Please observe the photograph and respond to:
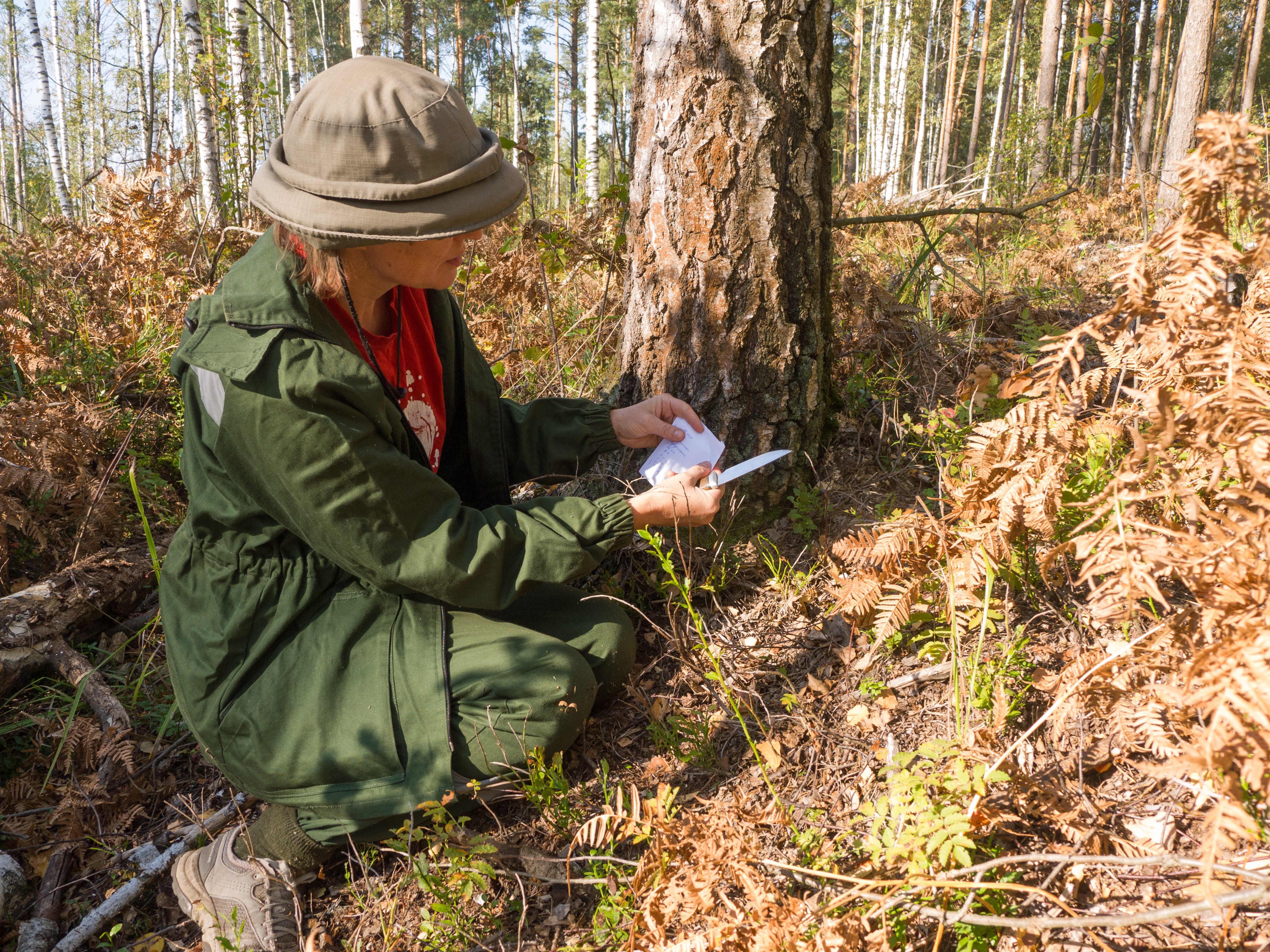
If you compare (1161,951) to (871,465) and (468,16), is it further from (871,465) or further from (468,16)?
(468,16)

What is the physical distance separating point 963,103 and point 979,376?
3201 cm

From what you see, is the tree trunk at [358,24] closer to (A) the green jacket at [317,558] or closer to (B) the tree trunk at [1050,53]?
(A) the green jacket at [317,558]

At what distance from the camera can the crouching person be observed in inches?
70.3

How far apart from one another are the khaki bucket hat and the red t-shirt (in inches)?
17.7

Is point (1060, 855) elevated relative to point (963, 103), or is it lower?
lower

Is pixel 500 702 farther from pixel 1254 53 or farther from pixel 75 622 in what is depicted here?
pixel 1254 53

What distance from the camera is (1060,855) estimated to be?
1412 mm

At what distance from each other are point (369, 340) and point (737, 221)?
1226 mm

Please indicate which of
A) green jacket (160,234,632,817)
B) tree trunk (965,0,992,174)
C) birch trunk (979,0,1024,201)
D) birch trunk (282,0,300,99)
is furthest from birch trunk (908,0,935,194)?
green jacket (160,234,632,817)

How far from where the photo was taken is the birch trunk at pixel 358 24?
613cm

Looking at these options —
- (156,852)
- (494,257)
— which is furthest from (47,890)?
(494,257)

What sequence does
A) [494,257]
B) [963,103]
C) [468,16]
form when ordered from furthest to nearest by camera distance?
[468,16] → [963,103] → [494,257]

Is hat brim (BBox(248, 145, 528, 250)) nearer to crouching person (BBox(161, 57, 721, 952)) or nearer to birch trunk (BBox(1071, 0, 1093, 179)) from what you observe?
crouching person (BBox(161, 57, 721, 952))

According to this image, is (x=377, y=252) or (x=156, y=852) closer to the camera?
(x=377, y=252)
